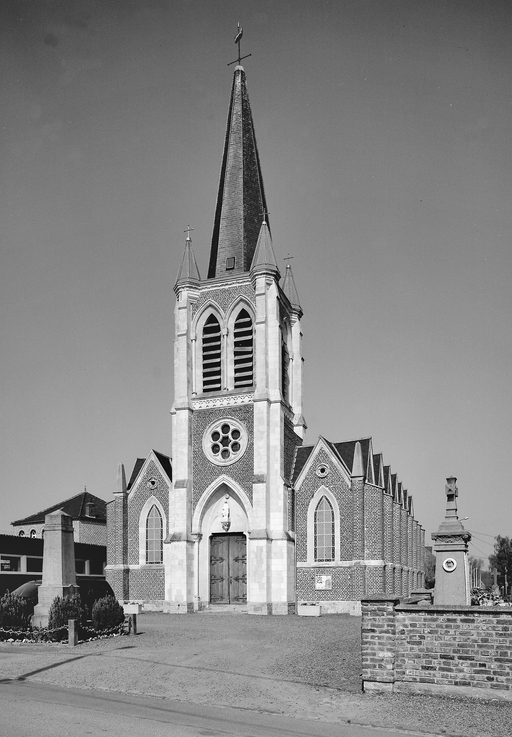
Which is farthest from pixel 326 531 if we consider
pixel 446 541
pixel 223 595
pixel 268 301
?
pixel 446 541

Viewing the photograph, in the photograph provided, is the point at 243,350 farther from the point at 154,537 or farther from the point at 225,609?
the point at 225,609

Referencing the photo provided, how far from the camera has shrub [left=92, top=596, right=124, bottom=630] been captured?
71.7 ft

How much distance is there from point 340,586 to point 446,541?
51.8 feet

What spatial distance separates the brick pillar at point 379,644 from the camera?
12.4 m

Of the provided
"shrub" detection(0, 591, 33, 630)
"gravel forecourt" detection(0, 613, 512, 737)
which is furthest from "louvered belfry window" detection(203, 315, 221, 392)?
"shrub" detection(0, 591, 33, 630)

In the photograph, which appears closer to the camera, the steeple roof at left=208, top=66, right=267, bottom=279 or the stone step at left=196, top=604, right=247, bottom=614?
the stone step at left=196, top=604, right=247, bottom=614

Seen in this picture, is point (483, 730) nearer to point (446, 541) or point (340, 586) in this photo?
point (446, 541)

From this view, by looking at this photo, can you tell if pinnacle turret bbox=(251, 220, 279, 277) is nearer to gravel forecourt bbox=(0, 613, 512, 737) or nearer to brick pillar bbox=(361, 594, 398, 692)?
gravel forecourt bbox=(0, 613, 512, 737)

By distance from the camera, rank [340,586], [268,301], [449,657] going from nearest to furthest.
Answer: [449,657] → [340,586] → [268,301]

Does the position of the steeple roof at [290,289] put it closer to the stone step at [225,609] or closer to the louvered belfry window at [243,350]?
the louvered belfry window at [243,350]

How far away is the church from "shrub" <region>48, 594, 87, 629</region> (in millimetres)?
14944

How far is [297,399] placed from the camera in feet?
140

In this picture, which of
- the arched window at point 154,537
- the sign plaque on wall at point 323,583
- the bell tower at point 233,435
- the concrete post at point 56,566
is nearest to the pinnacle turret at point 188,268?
the bell tower at point 233,435

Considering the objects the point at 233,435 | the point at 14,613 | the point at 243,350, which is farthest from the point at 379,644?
the point at 243,350
